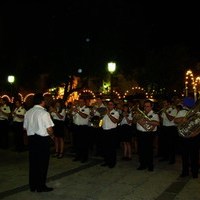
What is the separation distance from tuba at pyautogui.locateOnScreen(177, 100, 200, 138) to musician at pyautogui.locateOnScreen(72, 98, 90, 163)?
3543 mm

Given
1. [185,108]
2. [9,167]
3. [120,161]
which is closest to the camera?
[185,108]

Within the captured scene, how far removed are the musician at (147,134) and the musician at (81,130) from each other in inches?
80.5

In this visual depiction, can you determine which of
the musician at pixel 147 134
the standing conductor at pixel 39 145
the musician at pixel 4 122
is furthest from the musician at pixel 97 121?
the standing conductor at pixel 39 145

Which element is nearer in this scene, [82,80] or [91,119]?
[91,119]

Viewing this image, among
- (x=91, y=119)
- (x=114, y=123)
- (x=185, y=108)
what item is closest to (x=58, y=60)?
(x=91, y=119)

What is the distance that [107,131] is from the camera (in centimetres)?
1098

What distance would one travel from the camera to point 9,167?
10.7m

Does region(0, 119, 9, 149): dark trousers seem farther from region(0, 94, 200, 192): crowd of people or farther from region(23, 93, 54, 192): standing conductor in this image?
region(23, 93, 54, 192): standing conductor

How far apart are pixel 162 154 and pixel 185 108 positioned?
10.1 feet

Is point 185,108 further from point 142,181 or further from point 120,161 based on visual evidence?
point 120,161

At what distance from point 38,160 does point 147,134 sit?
356 centimetres

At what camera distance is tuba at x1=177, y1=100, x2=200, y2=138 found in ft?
29.8

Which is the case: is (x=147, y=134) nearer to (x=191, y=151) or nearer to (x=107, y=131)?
(x=107, y=131)

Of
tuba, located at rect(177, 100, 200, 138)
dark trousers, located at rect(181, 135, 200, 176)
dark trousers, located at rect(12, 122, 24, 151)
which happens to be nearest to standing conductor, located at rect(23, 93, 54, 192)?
tuba, located at rect(177, 100, 200, 138)
